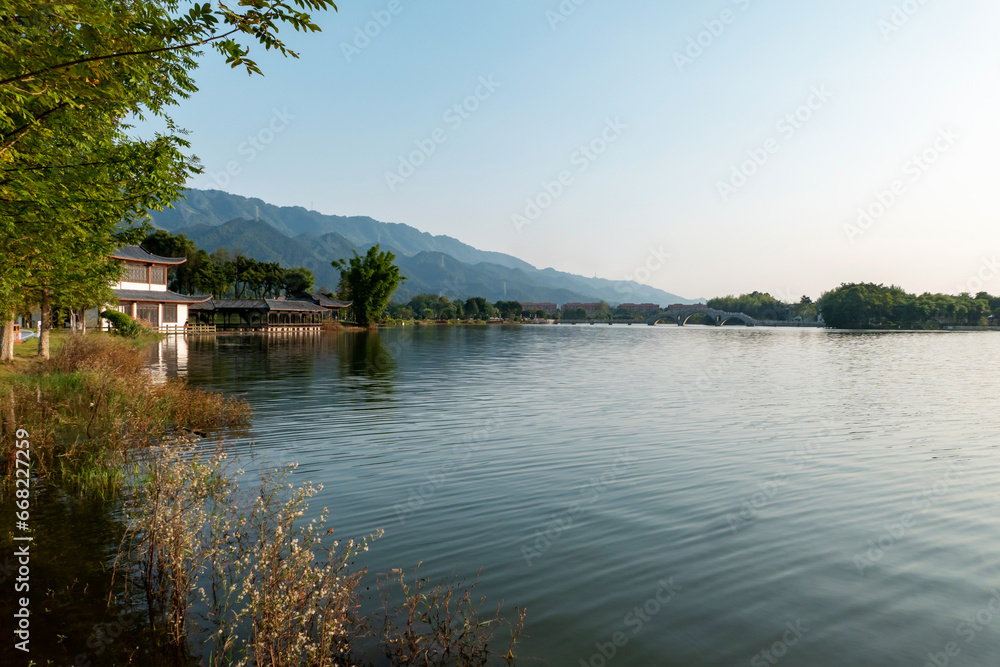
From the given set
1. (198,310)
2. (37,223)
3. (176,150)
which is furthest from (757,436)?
(198,310)

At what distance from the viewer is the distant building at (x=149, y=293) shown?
212 feet

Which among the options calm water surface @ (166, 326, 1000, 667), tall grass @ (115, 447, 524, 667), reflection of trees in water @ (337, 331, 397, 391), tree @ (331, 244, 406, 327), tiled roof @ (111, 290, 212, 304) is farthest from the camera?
tree @ (331, 244, 406, 327)

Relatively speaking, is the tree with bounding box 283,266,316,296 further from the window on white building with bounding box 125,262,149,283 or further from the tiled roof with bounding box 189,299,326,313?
the window on white building with bounding box 125,262,149,283

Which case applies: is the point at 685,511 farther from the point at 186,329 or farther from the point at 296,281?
the point at 296,281

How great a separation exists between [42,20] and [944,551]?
43.7 ft

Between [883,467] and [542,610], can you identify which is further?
[883,467]

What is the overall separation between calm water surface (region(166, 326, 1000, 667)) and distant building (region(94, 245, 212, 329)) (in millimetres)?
52022

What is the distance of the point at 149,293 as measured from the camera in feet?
219

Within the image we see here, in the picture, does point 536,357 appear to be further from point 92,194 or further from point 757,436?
point 92,194

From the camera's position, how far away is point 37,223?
932 centimetres

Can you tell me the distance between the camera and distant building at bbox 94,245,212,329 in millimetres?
64500

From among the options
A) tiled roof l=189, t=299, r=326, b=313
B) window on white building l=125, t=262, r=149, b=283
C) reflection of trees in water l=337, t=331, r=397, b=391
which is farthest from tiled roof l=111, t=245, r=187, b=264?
reflection of trees in water l=337, t=331, r=397, b=391

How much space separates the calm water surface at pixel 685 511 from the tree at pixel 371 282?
7918cm

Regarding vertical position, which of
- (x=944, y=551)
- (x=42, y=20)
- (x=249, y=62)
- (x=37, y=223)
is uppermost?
(x=42, y=20)
